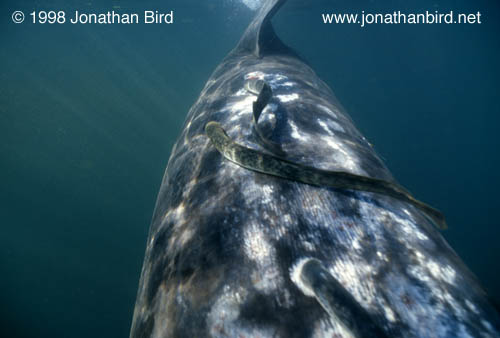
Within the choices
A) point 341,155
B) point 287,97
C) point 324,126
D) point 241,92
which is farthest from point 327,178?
point 241,92

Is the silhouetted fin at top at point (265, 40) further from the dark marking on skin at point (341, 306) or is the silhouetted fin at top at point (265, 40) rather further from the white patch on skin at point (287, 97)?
the dark marking on skin at point (341, 306)

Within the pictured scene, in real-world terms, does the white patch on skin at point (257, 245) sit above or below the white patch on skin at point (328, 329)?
above

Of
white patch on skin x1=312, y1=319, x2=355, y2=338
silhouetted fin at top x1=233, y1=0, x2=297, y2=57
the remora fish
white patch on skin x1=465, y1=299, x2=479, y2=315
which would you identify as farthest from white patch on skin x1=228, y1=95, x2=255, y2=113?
silhouetted fin at top x1=233, y1=0, x2=297, y2=57

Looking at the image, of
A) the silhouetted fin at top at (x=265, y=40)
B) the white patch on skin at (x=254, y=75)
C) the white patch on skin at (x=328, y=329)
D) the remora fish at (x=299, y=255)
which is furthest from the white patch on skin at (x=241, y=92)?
the white patch on skin at (x=328, y=329)

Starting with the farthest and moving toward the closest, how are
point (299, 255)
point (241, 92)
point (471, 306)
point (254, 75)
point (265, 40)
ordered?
point (265, 40) → point (254, 75) → point (241, 92) → point (299, 255) → point (471, 306)

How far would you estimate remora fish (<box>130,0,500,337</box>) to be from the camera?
978 millimetres

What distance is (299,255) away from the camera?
1.20 metres

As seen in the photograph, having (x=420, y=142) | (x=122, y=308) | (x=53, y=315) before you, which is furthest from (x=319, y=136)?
(x=420, y=142)

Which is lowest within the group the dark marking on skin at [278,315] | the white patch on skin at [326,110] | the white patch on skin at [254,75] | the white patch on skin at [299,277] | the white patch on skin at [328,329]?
the dark marking on skin at [278,315]

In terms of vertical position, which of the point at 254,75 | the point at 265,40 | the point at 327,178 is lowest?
the point at 327,178

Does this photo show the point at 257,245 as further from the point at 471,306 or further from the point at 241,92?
the point at 241,92

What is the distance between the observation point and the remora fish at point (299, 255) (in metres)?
0.98

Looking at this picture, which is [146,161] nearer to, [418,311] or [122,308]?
[122,308]

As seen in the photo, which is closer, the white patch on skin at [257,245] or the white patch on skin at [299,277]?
the white patch on skin at [299,277]
